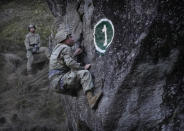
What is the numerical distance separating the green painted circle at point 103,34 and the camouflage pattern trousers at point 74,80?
66 centimetres

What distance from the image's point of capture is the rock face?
6.70m

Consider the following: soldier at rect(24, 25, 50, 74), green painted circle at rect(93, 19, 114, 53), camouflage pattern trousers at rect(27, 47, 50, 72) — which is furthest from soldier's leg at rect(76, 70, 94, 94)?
camouflage pattern trousers at rect(27, 47, 50, 72)

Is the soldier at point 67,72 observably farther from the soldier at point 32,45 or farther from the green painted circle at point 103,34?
the soldier at point 32,45

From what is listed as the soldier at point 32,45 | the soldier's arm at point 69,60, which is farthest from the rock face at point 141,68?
the soldier at point 32,45

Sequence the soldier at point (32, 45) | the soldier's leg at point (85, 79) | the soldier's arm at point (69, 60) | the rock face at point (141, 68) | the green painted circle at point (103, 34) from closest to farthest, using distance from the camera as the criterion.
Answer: the rock face at point (141, 68), the green painted circle at point (103, 34), the soldier's leg at point (85, 79), the soldier's arm at point (69, 60), the soldier at point (32, 45)

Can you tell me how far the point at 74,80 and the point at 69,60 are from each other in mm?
469

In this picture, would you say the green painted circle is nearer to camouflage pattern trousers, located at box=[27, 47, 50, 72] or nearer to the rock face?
the rock face

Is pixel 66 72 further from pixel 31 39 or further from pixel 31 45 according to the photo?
pixel 31 45

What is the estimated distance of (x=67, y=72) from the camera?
7.89m

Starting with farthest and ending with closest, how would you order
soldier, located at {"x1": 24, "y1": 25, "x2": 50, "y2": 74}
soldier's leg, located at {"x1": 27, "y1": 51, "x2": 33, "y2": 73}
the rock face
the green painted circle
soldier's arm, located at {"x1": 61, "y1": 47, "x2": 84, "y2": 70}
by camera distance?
soldier's leg, located at {"x1": 27, "y1": 51, "x2": 33, "y2": 73} < soldier, located at {"x1": 24, "y1": 25, "x2": 50, "y2": 74} < soldier's arm, located at {"x1": 61, "y1": 47, "x2": 84, "y2": 70} < the green painted circle < the rock face

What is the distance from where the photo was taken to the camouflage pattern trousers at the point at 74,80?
7546 millimetres

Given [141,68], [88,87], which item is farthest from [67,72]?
[141,68]

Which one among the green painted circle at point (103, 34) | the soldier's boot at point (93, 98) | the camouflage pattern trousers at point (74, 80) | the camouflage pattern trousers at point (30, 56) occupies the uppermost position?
the green painted circle at point (103, 34)

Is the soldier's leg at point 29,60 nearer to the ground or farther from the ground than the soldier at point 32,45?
nearer to the ground
